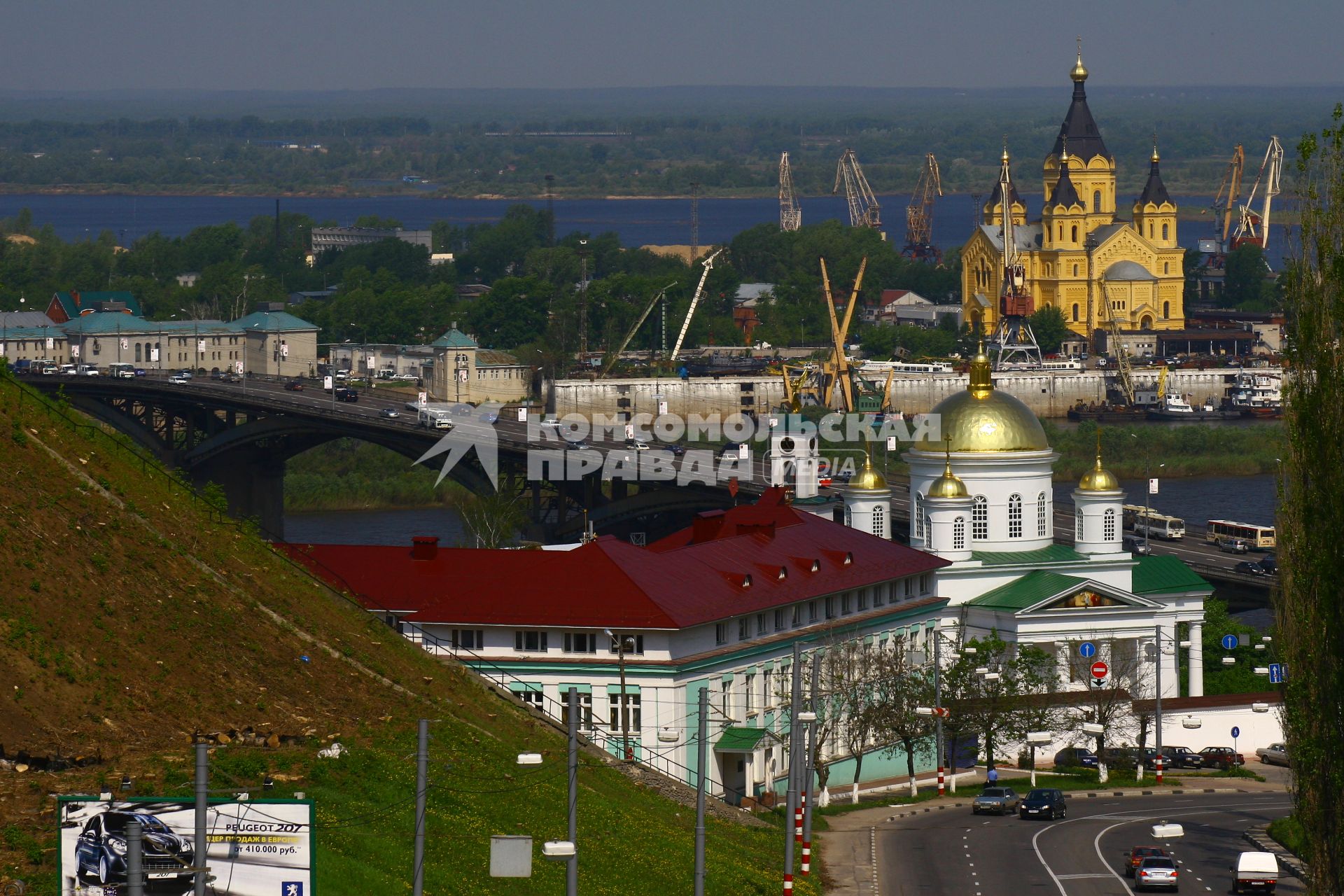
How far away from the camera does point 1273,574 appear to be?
225 feet

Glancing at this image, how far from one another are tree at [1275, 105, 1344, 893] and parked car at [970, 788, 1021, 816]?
1280cm

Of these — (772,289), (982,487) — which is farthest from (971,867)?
(772,289)

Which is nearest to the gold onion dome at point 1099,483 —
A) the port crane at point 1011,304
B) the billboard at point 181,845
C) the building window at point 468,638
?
the building window at point 468,638

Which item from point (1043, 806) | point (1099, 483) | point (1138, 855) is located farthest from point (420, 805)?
point (1099, 483)

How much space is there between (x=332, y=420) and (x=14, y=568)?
65.3 metres

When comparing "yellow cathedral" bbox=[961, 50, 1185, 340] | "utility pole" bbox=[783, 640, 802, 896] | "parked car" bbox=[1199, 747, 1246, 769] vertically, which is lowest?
"parked car" bbox=[1199, 747, 1246, 769]

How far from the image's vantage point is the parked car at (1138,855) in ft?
125

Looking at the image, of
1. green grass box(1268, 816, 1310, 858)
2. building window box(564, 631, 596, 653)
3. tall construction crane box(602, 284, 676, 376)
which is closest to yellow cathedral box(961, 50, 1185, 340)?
tall construction crane box(602, 284, 676, 376)

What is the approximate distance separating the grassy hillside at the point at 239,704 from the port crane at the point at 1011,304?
122291mm

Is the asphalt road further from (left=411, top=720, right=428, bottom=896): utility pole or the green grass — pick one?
(left=411, top=720, right=428, bottom=896): utility pole

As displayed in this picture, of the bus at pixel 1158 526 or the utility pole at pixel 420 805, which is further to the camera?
the bus at pixel 1158 526

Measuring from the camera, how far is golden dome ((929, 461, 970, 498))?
63.2 metres

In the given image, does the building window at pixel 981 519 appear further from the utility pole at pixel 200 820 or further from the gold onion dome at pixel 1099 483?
the utility pole at pixel 200 820

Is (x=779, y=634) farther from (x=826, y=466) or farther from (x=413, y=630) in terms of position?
(x=826, y=466)
